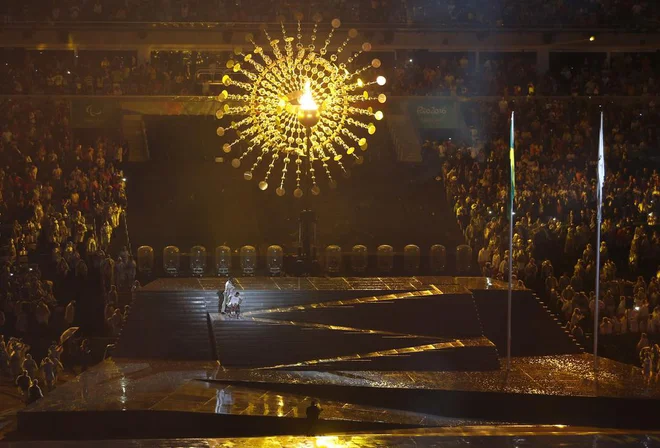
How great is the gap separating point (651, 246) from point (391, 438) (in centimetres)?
1482

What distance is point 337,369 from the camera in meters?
20.7

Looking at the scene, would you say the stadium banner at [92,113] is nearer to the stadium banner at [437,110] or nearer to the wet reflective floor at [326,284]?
the stadium banner at [437,110]

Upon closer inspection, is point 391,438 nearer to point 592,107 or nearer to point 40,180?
point 40,180

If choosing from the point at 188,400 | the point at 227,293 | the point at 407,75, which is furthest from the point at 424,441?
the point at 407,75

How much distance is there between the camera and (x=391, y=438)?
53.9 feet

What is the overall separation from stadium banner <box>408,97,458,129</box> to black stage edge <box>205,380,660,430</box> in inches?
838

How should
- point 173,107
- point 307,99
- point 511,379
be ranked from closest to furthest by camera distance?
1. point 511,379
2. point 307,99
3. point 173,107

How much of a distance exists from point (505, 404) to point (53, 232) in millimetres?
15337

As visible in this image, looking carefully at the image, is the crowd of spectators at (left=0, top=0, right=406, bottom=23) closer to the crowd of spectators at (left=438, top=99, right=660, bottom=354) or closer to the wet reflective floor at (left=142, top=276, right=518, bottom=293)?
the crowd of spectators at (left=438, top=99, right=660, bottom=354)

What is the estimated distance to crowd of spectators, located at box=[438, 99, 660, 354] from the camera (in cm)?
2548

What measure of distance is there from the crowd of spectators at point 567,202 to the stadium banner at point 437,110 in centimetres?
82

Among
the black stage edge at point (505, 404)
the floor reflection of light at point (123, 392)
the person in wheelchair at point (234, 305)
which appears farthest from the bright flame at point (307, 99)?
the floor reflection of light at point (123, 392)

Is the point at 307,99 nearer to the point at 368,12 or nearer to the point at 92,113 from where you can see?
the point at 92,113

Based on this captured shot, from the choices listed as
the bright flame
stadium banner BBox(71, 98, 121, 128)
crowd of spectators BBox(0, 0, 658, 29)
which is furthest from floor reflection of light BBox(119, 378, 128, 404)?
crowd of spectators BBox(0, 0, 658, 29)
